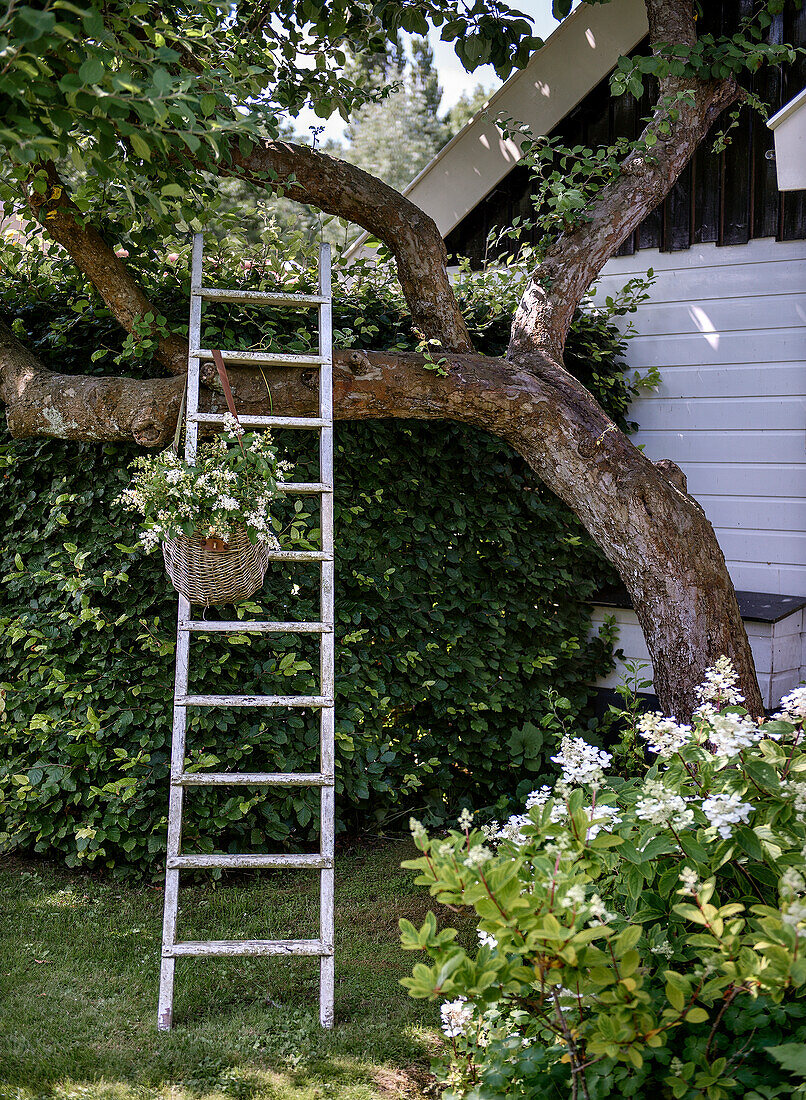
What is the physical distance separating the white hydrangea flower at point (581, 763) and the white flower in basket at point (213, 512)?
1.30 metres

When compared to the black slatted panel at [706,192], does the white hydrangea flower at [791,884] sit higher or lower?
lower

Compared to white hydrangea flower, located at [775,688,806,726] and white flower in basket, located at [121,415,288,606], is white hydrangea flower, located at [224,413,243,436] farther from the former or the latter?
white hydrangea flower, located at [775,688,806,726]

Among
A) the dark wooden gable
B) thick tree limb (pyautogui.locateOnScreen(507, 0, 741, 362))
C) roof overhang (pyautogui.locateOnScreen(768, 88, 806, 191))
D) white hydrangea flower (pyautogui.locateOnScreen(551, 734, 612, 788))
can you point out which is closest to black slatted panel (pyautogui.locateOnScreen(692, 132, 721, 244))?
the dark wooden gable

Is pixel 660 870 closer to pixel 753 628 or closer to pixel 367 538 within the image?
pixel 367 538

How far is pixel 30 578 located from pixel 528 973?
309cm

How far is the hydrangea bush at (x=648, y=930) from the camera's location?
65.9 inches

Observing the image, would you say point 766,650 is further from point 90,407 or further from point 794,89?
point 90,407

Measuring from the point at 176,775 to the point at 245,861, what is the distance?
1.23ft

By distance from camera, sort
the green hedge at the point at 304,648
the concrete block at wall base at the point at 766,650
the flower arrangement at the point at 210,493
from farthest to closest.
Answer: the concrete block at wall base at the point at 766,650 → the green hedge at the point at 304,648 → the flower arrangement at the point at 210,493

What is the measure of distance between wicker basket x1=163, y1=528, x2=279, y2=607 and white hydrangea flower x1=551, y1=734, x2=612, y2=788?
4.29ft

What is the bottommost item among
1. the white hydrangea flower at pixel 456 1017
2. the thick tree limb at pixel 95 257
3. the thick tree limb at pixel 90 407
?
the white hydrangea flower at pixel 456 1017

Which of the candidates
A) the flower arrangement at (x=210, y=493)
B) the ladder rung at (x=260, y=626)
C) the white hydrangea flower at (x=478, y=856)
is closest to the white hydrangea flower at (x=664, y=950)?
the white hydrangea flower at (x=478, y=856)

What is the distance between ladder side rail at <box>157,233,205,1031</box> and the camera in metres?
2.83

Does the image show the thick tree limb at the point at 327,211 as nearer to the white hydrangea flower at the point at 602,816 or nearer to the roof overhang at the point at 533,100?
the roof overhang at the point at 533,100
